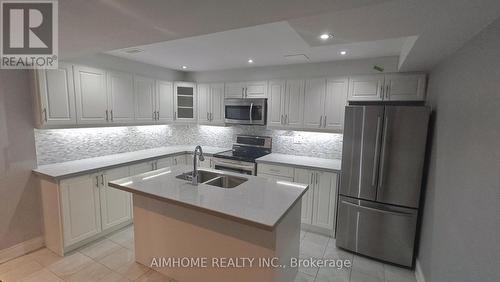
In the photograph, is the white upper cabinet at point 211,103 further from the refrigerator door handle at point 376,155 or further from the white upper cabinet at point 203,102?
the refrigerator door handle at point 376,155

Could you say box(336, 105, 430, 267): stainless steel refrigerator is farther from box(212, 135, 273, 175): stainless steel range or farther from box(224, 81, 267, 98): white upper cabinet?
box(224, 81, 267, 98): white upper cabinet

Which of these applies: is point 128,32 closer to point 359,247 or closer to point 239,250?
point 239,250

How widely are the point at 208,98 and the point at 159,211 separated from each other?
260 centimetres

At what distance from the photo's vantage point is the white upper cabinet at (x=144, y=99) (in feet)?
12.1

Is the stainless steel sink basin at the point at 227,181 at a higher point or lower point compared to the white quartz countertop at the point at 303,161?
lower

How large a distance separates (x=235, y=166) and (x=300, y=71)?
187 centimetres

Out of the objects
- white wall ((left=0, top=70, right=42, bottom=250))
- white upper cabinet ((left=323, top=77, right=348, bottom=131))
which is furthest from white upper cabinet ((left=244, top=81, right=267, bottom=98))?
white wall ((left=0, top=70, right=42, bottom=250))

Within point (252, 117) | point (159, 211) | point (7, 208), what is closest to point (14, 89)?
point (7, 208)

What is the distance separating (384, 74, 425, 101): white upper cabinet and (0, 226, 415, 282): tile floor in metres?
2.07

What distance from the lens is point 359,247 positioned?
2.74 meters

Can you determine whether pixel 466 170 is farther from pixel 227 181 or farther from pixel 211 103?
pixel 211 103

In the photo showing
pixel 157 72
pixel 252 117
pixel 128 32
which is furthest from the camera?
pixel 157 72

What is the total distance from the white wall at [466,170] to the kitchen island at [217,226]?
1.14m

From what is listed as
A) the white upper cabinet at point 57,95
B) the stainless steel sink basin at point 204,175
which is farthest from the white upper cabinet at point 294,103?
the white upper cabinet at point 57,95
